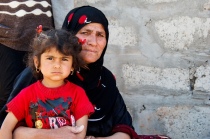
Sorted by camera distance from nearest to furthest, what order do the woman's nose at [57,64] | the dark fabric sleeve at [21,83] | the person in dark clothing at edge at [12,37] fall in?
1. the woman's nose at [57,64]
2. the dark fabric sleeve at [21,83]
3. the person in dark clothing at edge at [12,37]

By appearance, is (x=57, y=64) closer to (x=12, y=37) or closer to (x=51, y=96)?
(x=51, y=96)

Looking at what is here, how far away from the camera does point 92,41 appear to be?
7.43ft

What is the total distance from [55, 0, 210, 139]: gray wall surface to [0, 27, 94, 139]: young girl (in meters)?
1.12

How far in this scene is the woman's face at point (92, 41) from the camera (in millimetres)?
2260

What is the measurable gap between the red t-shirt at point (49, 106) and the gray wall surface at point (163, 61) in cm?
117

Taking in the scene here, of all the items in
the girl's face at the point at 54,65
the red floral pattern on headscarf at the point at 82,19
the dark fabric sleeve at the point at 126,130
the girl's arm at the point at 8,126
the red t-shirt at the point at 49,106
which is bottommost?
the dark fabric sleeve at the point at 126,130

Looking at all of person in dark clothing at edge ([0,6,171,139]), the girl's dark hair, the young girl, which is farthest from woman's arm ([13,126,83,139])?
the girl's dark hair

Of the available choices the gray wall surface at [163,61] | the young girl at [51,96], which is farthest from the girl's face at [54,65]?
the gray wall surface at [163,61]

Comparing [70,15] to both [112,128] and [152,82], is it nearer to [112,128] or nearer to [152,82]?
[112,128]

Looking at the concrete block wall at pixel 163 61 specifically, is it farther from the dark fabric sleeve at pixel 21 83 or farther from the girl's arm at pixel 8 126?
the girl's arm at pixel 8 126

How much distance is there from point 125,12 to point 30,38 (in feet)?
2.42

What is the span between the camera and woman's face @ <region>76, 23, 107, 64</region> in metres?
2.26

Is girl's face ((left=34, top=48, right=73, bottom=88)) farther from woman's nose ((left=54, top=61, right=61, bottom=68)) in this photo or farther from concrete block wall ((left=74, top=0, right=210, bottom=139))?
concrete block wall ((left=74, top=0, right=210, bottom=139))

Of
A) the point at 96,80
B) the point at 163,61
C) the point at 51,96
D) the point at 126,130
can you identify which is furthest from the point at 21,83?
the point at 163,61
